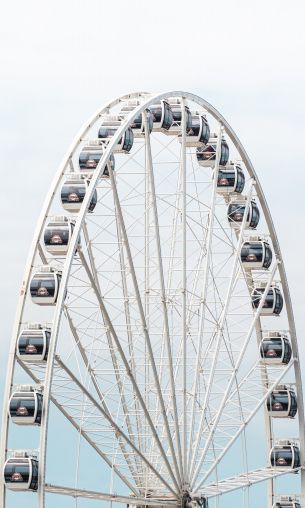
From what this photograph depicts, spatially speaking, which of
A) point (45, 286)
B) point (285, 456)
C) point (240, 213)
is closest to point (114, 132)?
point (45, 286)

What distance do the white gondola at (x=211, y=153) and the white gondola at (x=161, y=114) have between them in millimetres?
7498

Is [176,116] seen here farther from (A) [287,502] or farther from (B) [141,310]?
(A) [287,502]

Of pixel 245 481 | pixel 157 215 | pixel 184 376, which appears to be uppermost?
pixel 157 215

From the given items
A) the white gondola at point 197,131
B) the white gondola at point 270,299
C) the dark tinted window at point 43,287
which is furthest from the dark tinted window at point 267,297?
the dark tinted window at point 43,287

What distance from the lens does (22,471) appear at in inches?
3816

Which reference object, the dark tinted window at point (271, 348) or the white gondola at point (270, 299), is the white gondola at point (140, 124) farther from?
the dark tinted window at point (271, 348)

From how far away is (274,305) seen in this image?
122 metres

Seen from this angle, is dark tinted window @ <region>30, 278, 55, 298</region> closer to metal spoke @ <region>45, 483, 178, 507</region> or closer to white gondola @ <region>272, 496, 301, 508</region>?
metal spoke @ <region>45, 483, 178, 507</region>

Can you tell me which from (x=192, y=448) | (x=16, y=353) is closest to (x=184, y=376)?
(x=192, y=448)

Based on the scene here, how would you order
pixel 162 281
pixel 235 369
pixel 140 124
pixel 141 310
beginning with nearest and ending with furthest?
pixel 141 310 → pixel 162 281 → pixel 140 124 → pixel 235 369

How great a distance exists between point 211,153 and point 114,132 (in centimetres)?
1494

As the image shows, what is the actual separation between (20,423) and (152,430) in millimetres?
7463

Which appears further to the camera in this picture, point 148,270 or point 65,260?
point 148,270

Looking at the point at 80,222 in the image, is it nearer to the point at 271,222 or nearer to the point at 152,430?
the point at 152,430
